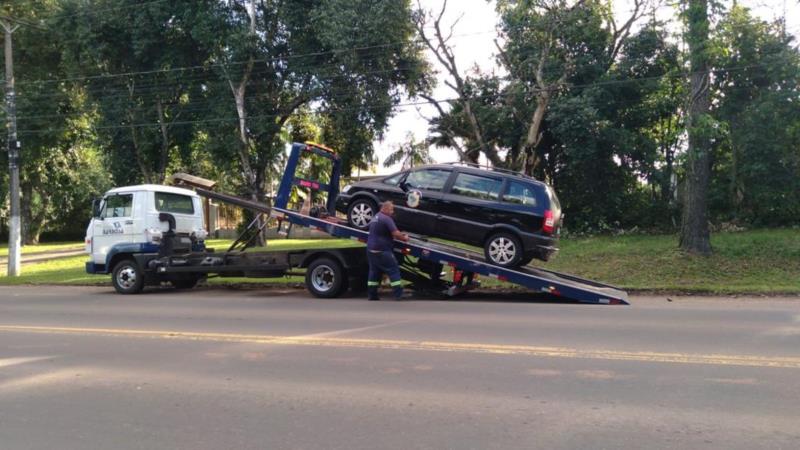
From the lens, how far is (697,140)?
47.3ft

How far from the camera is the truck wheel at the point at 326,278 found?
11938mm

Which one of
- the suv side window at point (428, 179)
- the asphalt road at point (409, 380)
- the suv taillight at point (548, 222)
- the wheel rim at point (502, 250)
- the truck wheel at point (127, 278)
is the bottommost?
the asphalt road at point (409, 380)

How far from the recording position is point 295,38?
75.3 ft

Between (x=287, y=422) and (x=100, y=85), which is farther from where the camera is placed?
(x=100, y=85)

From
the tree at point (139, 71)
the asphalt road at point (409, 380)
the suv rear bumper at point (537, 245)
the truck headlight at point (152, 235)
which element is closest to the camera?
the asphalt road at point (409, 380)

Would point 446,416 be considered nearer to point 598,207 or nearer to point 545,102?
point 545,102

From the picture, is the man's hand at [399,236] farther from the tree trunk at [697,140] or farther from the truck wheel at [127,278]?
the tree trunk at [697,140]

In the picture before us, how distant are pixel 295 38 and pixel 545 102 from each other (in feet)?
31.7

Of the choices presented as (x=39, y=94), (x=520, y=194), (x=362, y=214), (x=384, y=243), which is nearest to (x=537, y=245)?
(x=520, y=194)

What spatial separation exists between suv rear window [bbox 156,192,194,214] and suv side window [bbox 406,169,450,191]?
5.89 metres

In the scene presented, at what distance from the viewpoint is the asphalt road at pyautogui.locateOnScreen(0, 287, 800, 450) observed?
4328 millimetres

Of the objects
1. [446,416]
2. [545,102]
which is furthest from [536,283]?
[545,102]

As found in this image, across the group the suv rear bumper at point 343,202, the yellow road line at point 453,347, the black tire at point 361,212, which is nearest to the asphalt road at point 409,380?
the yellow road line at point 453,347

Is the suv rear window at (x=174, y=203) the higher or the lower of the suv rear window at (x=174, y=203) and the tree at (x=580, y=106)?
→ the lower
